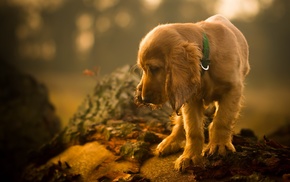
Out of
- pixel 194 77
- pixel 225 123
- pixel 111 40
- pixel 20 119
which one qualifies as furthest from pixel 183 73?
pixel 111 40

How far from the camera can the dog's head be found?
9.82 ft

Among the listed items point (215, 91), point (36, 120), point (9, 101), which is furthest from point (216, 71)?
point (9, 101)

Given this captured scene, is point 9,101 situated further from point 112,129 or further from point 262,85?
point 262,85

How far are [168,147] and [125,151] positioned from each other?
509 millimetres

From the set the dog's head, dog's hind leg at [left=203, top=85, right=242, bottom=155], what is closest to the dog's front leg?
dog's hind leg at [left=203, top=85, right=242, bottom=155]

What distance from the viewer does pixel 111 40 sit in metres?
7.90

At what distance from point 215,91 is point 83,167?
6.15 ft

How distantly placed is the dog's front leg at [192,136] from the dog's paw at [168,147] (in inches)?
12.1

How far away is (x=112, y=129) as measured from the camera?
4582mm

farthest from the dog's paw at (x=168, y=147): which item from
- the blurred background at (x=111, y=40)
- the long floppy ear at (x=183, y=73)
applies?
the blurred background at (x=111, y=40)

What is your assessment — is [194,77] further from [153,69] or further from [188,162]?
[188,162]

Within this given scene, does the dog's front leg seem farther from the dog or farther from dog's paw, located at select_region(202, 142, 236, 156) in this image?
dog's paw, located at select_region(202, 142, 236, 156)

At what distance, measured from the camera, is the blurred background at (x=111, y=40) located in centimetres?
570

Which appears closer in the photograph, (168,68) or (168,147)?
(168,68)
